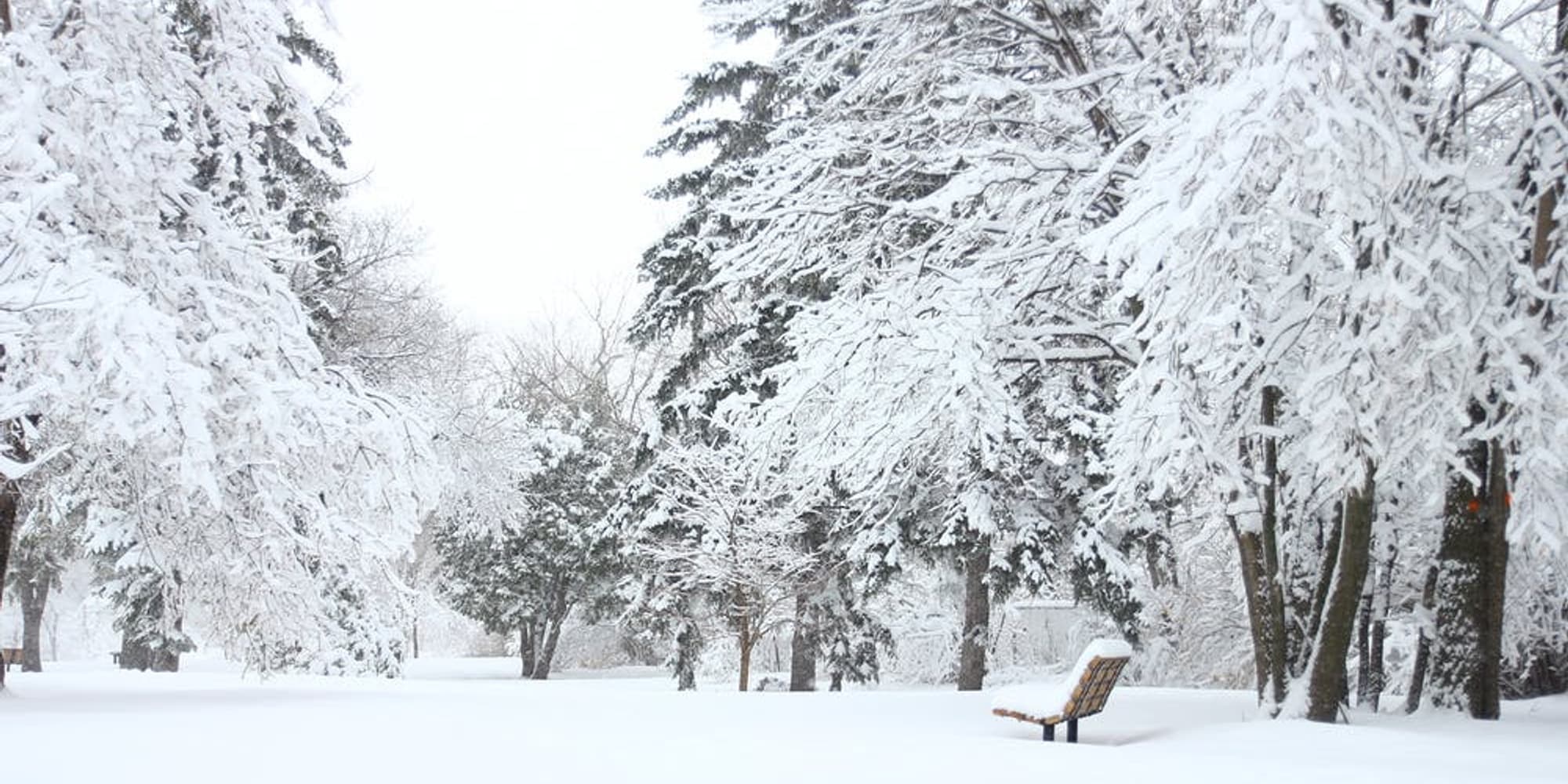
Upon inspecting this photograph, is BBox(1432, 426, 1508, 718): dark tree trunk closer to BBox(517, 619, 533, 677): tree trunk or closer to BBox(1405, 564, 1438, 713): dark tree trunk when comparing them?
BBox(1405, 564, 1438, 713): dark tree trunk

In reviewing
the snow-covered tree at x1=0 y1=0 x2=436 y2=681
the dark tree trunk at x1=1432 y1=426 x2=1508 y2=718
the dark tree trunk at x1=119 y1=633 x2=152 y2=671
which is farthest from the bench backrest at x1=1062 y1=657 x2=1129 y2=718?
the dark tree trunk at x1=119 y1=633 x2=152 y2=671

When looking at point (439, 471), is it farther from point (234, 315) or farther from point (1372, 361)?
point (1372, 361)

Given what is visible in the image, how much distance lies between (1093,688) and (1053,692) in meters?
0.30

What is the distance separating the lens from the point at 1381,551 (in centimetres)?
1004

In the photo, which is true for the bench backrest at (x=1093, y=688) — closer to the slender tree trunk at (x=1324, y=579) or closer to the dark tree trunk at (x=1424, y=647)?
the slender tree trunk at (x=1324, y=579)

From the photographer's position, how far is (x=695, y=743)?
660cm

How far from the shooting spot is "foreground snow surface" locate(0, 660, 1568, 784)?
18.1ft

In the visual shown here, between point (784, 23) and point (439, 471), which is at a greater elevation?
point (784, 23)

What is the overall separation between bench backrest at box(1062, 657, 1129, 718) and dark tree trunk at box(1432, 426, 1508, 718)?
2.69m

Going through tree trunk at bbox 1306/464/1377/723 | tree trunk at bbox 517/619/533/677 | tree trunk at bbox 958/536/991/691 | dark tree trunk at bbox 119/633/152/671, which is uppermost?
tree trunk at bbox 1306/464/1377/723

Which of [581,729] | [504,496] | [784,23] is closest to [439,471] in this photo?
[581,729]

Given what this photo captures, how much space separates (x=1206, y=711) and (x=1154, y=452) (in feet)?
13.4

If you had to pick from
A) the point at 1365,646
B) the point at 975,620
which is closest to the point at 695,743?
the point at 1365,646

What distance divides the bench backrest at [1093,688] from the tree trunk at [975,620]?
7562 mm
